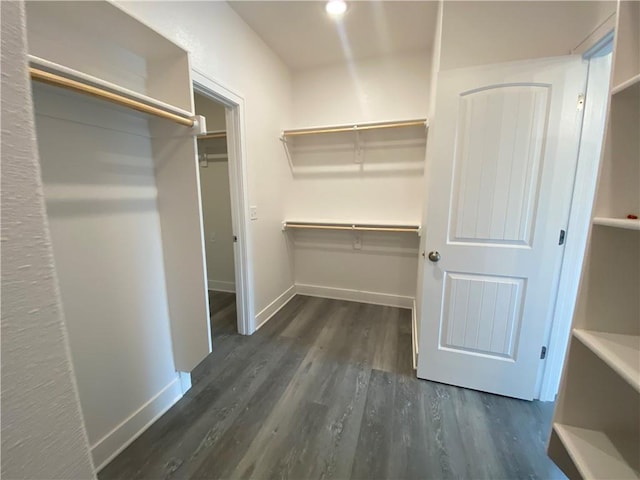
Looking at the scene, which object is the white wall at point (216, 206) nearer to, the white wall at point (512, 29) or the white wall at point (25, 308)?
the white wall at point (512, 29)

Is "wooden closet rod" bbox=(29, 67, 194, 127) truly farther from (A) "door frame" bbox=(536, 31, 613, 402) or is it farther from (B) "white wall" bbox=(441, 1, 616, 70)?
(A) "door frame" bbox=(536, 31, 613, 402)

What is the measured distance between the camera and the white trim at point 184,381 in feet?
5.76

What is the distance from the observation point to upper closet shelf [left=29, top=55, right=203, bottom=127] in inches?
30.1

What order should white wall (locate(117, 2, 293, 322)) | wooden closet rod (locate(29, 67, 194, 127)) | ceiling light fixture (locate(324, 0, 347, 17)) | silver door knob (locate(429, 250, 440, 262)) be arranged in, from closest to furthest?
1. wooden closet rod (locate(29, 67, 194, 127))
2. white wall (locate(117, 2, 293, 322))
3. silver door knob (locate(429, 250, 440, 262))
4. ceiling light fixture (locate(324, 0, 347, 17))

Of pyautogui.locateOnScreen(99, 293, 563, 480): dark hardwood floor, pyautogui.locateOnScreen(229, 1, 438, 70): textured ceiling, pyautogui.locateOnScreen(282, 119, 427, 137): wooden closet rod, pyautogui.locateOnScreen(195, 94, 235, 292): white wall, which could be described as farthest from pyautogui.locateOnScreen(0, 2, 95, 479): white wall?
pyautogui.locateOnScreen(195, 94, 235, 292): white wall

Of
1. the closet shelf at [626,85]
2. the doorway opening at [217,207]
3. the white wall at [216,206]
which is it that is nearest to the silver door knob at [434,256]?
the closet shelf at [626,85]

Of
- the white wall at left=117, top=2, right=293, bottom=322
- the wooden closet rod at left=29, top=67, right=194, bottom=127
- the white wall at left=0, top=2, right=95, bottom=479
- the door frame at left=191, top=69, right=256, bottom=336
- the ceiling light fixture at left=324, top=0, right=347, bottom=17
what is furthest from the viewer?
the door frame at left=191, top=69, right=256, bottom=336

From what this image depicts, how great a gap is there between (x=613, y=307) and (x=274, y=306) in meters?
2.64

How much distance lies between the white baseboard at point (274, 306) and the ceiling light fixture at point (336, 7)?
2.65m

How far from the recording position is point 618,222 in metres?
0.66

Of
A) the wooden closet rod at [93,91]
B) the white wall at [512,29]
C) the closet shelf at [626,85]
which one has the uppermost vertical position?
the white wall at [512,29]

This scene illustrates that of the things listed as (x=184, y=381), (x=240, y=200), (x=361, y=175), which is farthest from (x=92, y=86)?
(x=361, y=175)

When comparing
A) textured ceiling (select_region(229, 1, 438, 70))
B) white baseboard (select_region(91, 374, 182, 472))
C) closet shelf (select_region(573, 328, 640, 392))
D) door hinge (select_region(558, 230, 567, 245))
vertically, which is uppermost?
textured ceiling (select_region(229, 1, 438, 70))

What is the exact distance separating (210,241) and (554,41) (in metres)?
3.74
